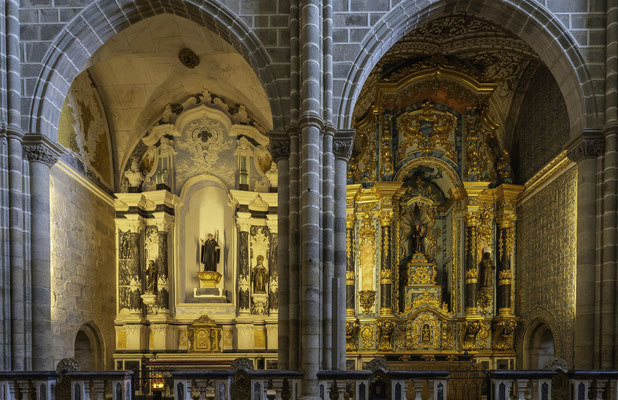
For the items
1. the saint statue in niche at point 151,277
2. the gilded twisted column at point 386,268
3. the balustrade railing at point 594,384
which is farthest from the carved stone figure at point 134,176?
the balustrade railing at point 594,384

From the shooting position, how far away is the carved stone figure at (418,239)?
627 inches

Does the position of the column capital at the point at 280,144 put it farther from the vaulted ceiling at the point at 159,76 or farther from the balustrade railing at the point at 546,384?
the vaulted ceiling at the point at 159,76

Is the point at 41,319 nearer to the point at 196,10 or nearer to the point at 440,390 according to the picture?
the point at 196,10

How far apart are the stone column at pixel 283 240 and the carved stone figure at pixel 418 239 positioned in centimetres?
717

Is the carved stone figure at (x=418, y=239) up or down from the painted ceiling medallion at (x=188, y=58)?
down

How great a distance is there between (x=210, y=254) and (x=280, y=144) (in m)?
6.94

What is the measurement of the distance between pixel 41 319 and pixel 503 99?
1222 cm

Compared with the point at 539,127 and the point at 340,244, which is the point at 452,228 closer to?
the point at 539,127

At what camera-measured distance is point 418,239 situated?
1595cm

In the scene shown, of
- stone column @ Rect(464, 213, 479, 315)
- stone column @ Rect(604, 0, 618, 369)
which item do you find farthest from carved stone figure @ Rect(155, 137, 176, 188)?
stone column @ Rect(604, 0, 618, 369)

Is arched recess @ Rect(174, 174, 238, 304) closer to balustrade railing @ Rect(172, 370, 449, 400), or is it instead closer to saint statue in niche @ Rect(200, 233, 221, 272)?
saint statue in niche @ Rect(200, 233, 221, 272)

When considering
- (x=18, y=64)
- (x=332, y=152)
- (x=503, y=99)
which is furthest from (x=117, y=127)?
(x=503, y=99)

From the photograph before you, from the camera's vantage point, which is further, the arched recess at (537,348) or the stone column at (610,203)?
the arched recess at (537,348)

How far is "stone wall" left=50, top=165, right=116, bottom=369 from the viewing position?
12.3 meters
